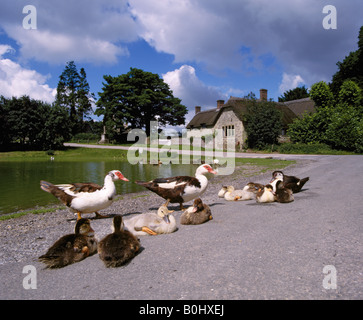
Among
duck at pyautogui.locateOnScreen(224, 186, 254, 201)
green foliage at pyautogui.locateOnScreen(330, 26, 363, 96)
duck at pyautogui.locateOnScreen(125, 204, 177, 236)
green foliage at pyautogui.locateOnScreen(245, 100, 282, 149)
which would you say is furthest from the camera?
green foliage at pyautogui.locateOnScreen(330, 26, 363, 96)

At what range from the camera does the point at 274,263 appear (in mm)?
4371

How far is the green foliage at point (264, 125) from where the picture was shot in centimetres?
4300

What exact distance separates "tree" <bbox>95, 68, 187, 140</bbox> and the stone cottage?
357 inches

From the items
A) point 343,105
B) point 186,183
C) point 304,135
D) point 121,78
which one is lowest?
point 186,183

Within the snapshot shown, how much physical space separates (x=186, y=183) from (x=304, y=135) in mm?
39614

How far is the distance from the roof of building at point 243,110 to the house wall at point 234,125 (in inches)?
35.0

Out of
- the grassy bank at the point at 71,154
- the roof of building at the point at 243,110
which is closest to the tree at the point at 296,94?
the roof of building at the point at 243,110

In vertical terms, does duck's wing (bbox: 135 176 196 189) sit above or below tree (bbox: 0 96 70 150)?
below

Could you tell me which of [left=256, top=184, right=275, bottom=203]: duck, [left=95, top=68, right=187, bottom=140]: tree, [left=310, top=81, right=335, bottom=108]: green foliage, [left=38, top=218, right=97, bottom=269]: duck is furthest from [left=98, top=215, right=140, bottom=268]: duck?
[left=95, top=68, right=187, bottom=140]: tree

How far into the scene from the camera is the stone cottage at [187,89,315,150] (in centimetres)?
4916

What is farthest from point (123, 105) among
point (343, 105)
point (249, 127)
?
point (343, 105)

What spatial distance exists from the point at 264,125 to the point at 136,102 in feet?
95.6

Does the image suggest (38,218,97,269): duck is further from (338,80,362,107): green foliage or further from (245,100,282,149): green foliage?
(338,80,362,107): green foliage
